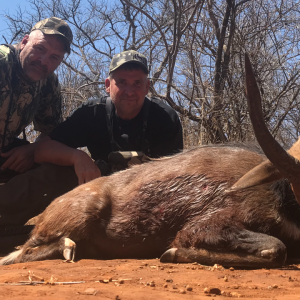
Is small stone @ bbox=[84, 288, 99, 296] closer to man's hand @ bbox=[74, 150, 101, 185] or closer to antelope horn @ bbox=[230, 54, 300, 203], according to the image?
antelope horn @ bbox=[230, 54, 300, 203]

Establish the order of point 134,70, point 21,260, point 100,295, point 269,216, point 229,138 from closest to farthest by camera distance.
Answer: point 100,295
point 269,216
point 21,260
point 134,70
point 229,138

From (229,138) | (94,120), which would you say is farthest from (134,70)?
(229,138)

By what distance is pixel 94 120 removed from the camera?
18.1 ft

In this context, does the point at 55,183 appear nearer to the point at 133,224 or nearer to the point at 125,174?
→ the point at 125,174

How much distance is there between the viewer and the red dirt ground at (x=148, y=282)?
230 cm

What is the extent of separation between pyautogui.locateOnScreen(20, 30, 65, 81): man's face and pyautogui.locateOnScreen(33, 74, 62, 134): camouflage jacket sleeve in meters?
0.45

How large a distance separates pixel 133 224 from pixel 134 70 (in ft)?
7.64

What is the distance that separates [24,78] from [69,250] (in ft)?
9.39

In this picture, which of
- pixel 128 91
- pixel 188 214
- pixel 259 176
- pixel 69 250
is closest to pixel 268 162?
pixel 259 176

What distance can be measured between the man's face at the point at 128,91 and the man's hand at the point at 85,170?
85 cm

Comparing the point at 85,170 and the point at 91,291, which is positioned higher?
the point at 85,170

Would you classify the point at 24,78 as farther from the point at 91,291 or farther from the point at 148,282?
the point at 91,291

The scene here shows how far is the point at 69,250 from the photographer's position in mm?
3916

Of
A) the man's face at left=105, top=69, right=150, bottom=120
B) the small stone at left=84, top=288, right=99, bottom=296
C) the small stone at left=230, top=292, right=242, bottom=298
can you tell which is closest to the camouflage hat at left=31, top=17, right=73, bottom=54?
the man's face at left=105, top=69, right=150, bottom=120
